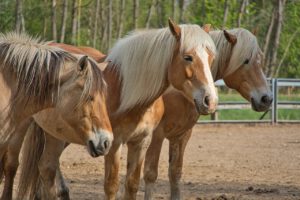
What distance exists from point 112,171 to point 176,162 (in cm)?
174

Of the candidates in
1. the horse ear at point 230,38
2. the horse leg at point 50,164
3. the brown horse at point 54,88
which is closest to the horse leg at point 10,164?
the horse leg at point 50,164

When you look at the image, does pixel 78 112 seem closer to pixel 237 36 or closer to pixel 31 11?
pixel 237 36

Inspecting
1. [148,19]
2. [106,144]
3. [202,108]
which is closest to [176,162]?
[202,108]

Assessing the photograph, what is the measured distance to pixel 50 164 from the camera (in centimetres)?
741

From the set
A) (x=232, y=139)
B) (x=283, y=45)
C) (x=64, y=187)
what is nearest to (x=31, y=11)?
(x=283, y=45)

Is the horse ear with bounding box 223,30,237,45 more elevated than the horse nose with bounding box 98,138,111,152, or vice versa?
the horse ear with bounding box 223,30,237,45

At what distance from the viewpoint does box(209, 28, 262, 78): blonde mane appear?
7668 millimetres

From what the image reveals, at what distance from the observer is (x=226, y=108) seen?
62.6 ft

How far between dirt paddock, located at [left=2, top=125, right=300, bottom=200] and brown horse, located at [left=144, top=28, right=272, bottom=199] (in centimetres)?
89

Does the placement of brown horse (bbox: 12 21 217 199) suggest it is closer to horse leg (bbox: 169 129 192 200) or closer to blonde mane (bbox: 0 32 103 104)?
blonde mane (bbox: 0 32 103 104)

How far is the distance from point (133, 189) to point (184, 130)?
3.69 ft

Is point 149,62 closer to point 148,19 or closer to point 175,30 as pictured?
point 175,30

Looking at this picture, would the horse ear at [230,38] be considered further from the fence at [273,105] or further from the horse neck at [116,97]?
the fence at [273,105]

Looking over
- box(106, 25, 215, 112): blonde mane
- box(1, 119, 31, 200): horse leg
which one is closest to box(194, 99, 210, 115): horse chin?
box(106, 25, 215, 112): blonde mane
